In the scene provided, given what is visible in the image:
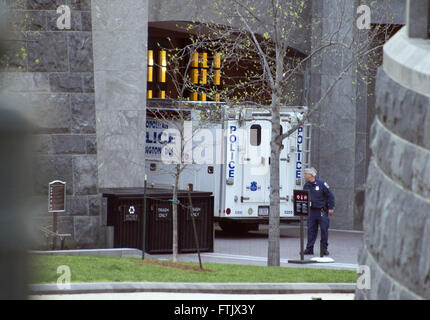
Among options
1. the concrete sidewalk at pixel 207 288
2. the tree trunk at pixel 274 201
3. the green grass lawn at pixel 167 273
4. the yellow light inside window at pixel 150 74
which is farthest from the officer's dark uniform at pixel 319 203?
the yellow light inside window at pixel 150 74

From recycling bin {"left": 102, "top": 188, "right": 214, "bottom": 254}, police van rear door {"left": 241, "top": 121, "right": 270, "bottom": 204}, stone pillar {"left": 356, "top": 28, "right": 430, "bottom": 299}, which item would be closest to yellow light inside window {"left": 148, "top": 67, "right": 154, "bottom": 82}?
police van rear door {"left": 241, "top": 121, "right": 270, "bottom": 204}

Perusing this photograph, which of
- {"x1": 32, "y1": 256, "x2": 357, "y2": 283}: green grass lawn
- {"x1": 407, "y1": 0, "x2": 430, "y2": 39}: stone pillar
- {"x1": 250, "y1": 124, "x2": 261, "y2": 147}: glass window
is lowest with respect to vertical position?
{"x1": 32, "y1": 256, "x2": 357, "y2": 283}: green grass lawn

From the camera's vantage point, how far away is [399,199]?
4852 mm

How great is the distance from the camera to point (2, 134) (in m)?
1.57

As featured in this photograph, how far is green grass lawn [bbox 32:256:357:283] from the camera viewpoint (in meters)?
10.5

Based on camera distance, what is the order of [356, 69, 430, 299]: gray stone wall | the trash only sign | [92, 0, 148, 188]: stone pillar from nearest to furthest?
[356, 69, 430, 299]: gray stone wall < the trash only sign < [92, 0, 148, 188]: stone pillar

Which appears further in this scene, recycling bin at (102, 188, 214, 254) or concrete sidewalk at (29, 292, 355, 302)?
recycling bin at (102, 188, 214, 254)

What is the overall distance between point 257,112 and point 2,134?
19.2 meters

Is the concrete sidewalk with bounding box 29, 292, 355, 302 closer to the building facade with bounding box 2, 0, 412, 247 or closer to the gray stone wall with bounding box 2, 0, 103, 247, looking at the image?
the building facade with bounding box 2, 0, 412, 247

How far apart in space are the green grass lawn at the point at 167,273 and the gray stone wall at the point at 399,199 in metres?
5.23

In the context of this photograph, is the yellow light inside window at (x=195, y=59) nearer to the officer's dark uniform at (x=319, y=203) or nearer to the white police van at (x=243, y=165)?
the white police van at (x=243, y=165)

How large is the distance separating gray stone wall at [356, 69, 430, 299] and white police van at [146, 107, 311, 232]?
15040mm

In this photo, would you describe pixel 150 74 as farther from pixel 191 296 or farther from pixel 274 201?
pixel 191 296
